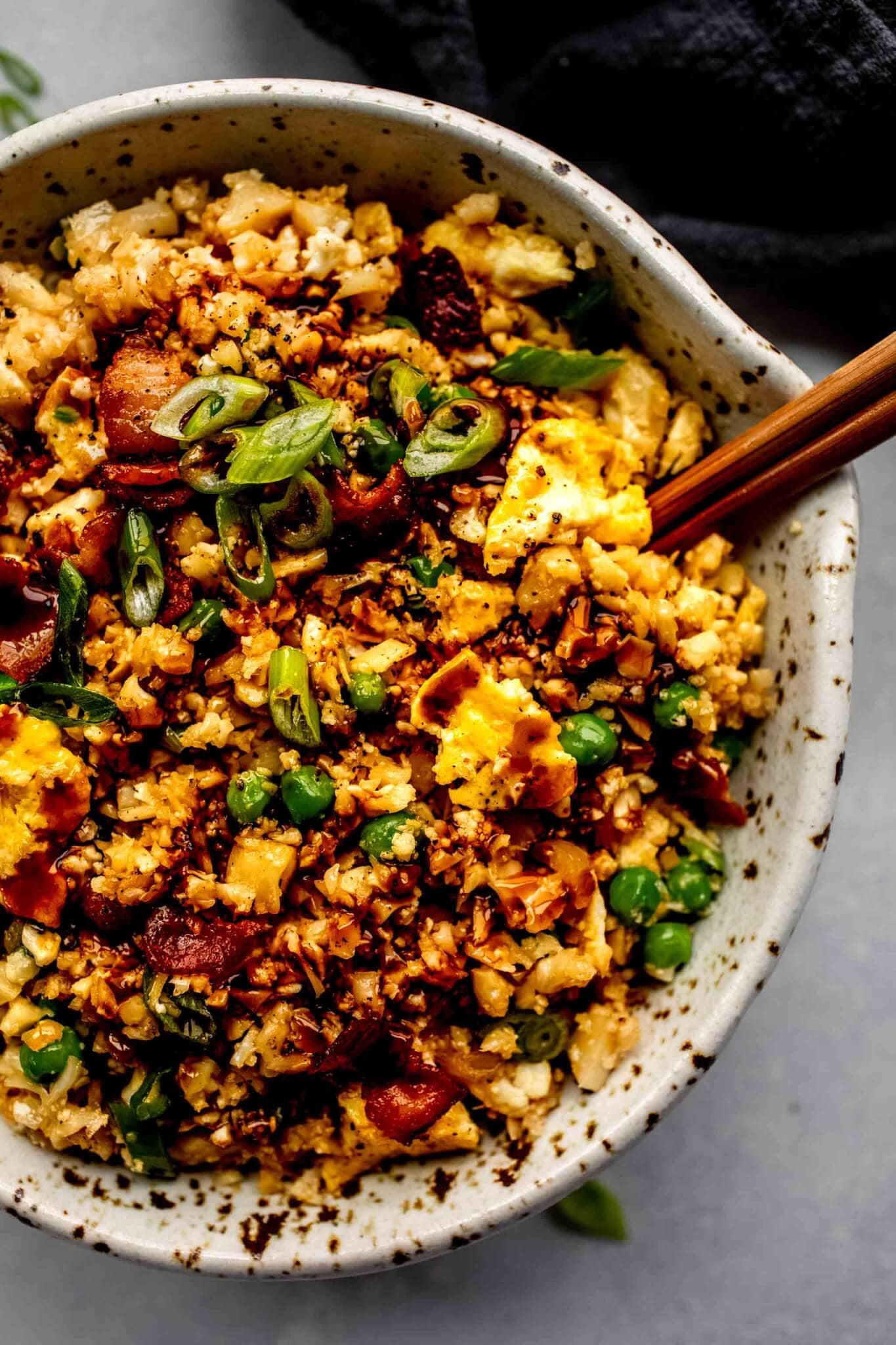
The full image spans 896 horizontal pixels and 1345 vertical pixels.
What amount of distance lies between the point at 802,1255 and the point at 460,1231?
133cm

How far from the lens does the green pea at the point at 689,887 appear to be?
2.35 metres

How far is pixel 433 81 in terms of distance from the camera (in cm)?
285

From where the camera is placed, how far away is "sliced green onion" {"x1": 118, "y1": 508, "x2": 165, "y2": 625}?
216 centimetres

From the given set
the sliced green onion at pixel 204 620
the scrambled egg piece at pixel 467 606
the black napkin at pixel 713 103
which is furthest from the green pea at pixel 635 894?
the black napkin at pixel 713 103

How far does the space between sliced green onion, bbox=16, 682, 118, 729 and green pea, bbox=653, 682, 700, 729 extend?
1.03m

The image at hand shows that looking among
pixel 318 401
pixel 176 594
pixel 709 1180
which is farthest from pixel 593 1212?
pixel 318 401

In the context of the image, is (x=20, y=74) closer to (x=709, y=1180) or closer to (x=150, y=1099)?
(x=150, y=1099)

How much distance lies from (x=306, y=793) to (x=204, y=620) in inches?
14.8

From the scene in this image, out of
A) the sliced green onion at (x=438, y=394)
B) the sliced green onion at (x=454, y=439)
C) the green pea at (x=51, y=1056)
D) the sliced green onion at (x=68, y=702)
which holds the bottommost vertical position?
the green pea at (x=51, y=1056)

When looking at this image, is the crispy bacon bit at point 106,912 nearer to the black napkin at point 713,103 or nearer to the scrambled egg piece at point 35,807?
the scrambled egg piece at point 35,807

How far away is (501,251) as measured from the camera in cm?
232

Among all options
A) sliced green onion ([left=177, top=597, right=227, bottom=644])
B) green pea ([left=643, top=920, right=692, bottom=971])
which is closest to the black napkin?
sliced green onion ([left=177, top=597, right=227, bottom=644])

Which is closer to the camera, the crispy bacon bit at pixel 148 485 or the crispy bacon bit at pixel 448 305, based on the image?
the crispy bacon bit at pixel 148 485

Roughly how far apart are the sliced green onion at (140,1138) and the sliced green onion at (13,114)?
2.44 meters
